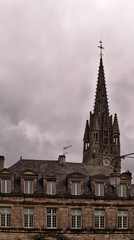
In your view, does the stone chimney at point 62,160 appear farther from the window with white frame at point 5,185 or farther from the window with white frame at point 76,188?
the window with white frame at point 5,185

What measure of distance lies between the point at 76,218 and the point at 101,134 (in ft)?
332

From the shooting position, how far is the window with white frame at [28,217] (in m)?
44.6

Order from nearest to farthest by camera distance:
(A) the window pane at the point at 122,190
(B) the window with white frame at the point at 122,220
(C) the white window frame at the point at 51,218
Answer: (C) the white window frame at the point at 51,218
(B) the window with white frame at the point at 122,220
(A) the window pane at the point at 122,190

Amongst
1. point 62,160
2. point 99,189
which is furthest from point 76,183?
point 62,160

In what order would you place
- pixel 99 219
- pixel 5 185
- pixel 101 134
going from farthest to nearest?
1. pixel 101 134
2. pixel 99 219
3. pixel 5 185

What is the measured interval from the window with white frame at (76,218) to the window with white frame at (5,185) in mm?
6830

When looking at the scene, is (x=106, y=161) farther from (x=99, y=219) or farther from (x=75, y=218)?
(x=75, y=218)

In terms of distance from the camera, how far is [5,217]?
44.4 m

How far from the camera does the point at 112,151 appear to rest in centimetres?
14212

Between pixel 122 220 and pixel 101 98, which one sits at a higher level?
pixel 101 98

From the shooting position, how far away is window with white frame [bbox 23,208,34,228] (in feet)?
146

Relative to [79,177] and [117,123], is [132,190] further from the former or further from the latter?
[117,123]

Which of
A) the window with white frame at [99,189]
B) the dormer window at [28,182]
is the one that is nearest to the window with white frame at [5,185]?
the dormer window at [28,182]

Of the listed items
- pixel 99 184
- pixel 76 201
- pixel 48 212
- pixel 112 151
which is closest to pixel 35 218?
pixel 48 212
